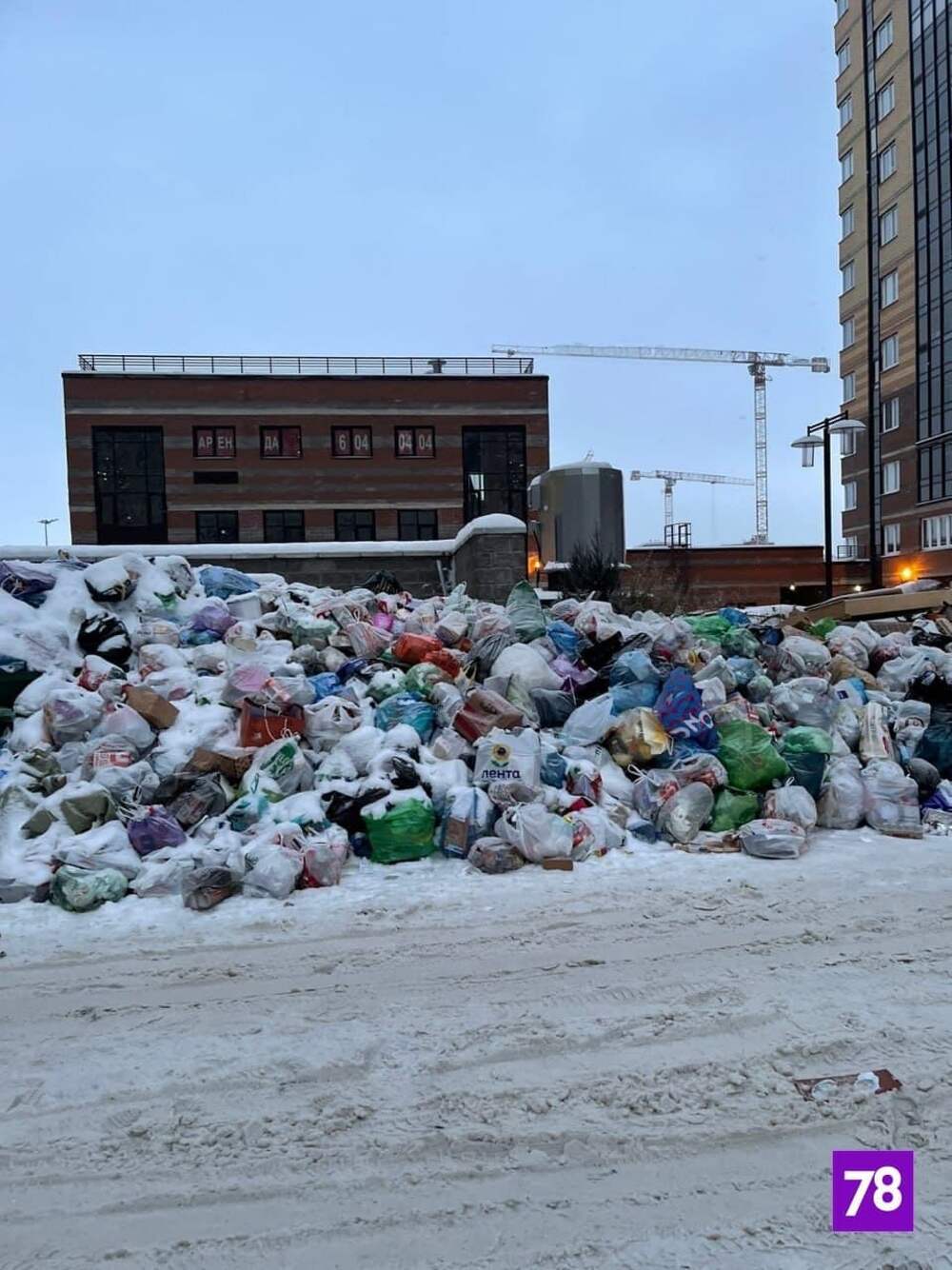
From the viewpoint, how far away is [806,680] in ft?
20.2

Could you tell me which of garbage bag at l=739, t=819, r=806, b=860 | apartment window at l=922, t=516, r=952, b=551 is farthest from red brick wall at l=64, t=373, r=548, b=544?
garbage bag at l=739, t=819, r=806, b=860

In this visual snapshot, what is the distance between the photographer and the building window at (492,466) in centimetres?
3312

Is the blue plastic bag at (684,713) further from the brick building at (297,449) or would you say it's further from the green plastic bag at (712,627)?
the brick building at (297,449)

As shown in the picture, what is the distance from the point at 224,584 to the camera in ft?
27.1

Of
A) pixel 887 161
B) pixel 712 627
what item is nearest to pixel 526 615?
pixel 712 627

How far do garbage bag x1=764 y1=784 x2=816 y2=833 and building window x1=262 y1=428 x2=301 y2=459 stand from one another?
29.6m

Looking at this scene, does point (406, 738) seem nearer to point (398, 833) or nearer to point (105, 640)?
point (398, 833)

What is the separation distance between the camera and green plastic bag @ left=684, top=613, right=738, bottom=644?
729 centimetres

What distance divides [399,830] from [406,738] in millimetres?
859

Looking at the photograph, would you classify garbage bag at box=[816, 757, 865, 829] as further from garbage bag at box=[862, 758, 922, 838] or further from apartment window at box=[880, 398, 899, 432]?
apartment window at box=[880, 398, 899, 432]

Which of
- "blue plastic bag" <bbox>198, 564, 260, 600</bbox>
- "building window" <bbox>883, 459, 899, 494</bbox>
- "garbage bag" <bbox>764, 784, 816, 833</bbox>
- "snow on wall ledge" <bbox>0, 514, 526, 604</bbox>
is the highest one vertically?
"building window" <bbox>883, 459, 899, 494</bbox>

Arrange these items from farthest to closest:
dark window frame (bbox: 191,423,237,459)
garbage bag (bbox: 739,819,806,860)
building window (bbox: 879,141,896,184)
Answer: building window (bbox: 879,141,896,184)
dark window frame (bbox: 191,423,237,459)
garbage bag (bbox: 739,819,806,860)

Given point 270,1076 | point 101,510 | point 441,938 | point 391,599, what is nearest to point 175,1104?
point 270,1076

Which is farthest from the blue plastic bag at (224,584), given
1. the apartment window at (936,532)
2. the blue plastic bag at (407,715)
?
the apartment window at (936,532)
